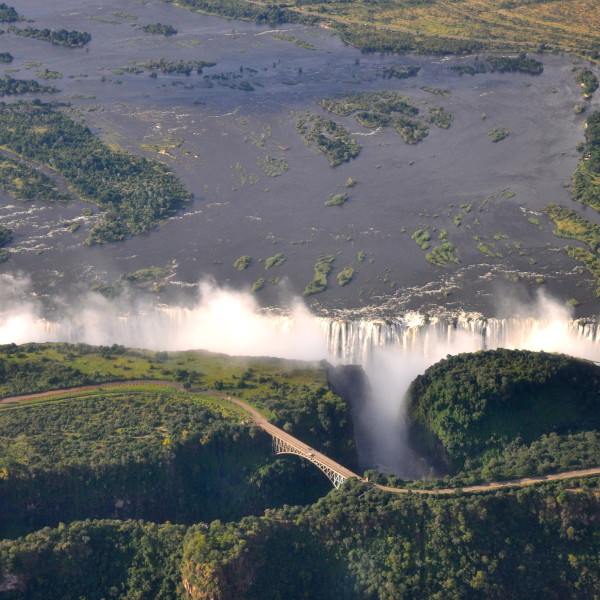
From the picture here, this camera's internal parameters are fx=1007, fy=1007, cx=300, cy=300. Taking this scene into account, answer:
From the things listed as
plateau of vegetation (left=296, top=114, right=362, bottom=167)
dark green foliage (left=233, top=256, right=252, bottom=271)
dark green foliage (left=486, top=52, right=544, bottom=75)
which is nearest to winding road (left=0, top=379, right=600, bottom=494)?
dark green foliage (left=233, top=256, right=252, bottom=271)

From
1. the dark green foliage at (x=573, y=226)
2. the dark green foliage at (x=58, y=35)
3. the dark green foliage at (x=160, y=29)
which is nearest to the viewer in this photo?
the dark green foliage at (x=573, y=226)

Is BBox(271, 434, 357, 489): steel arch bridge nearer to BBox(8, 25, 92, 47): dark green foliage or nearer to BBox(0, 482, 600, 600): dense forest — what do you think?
BBox(0, 482, 600, 600): dense forest

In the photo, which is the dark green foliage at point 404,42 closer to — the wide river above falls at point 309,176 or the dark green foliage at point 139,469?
the wide river above falls at point 309,176

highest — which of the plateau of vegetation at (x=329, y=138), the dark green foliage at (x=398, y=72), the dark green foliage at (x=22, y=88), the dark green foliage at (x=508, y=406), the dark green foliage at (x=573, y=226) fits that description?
the dark green foliage at (x=398, y=72)

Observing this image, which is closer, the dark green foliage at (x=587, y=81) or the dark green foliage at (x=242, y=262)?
the dark green foliage at (x=242, y=262)

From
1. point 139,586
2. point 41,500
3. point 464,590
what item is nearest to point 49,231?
point 41,500

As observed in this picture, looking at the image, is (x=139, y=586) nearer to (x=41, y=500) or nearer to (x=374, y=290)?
(x=41, y=500)

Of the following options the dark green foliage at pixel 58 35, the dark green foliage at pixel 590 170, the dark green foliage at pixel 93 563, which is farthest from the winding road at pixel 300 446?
the dark green foliage at pixel 58 35

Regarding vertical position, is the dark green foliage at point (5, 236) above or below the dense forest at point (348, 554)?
above
